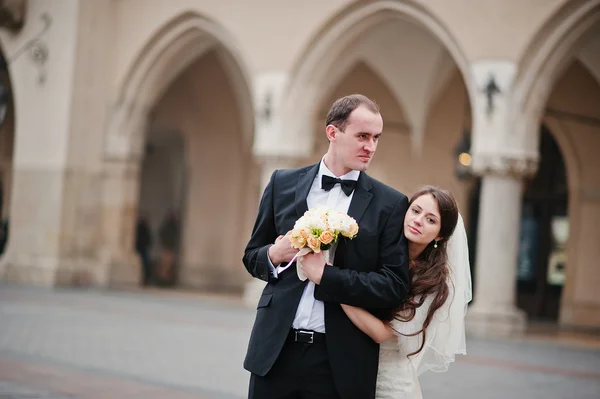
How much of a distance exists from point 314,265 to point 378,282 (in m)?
0.21

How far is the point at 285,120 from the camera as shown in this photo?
14914 millimetres

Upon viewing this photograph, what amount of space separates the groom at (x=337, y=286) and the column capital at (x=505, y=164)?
31.8 feet

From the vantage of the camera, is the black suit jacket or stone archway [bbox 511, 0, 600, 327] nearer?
the black suit jacket

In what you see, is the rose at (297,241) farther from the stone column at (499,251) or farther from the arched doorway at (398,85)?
the arched doorway at (398,85)

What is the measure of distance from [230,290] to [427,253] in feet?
54.4

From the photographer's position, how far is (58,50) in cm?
1694

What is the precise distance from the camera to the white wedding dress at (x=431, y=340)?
3232 millimetres

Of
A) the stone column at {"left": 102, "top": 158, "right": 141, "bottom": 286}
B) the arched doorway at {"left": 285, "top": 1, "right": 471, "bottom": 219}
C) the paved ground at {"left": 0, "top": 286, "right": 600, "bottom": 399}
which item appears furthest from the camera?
the stone column at {"left": 102, "top": 158, "right": 141, "bottom": 286}

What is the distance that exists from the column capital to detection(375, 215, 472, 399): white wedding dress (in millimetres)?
9270

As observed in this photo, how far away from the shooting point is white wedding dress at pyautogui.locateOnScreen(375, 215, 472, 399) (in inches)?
127

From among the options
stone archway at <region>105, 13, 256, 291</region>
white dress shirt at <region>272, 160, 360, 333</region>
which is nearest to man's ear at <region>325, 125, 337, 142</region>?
white dress shirt at <region>272, 160, 360, 333</region>

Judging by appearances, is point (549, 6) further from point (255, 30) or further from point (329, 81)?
point (255, 30)

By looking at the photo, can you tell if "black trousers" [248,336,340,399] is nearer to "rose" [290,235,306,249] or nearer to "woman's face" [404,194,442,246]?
"rose" [290,235,306,249]

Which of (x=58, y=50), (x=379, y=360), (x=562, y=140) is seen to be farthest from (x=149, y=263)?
(x=379, y=360)
